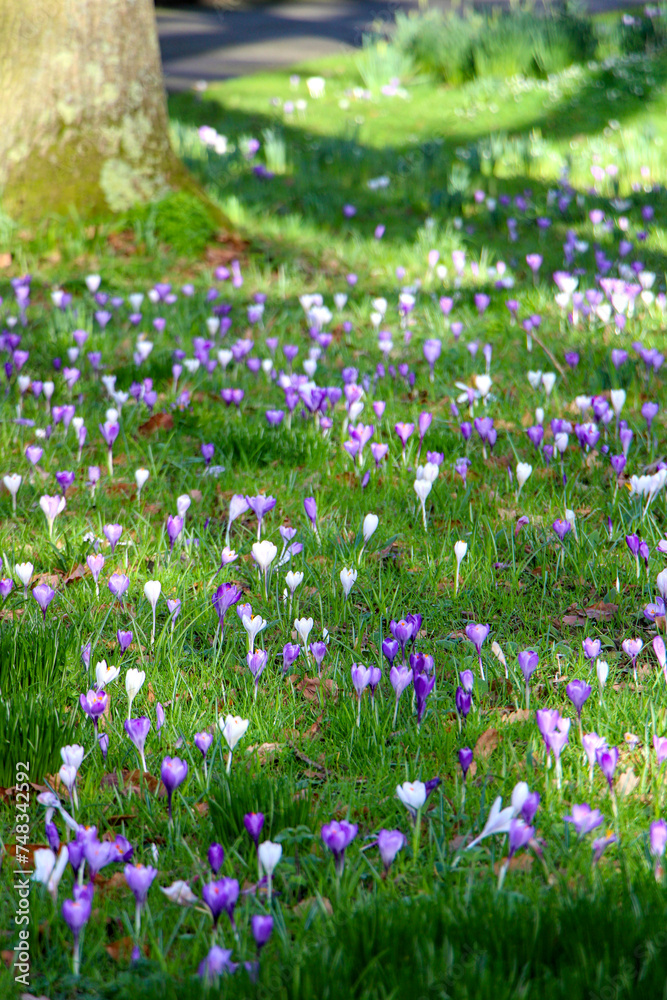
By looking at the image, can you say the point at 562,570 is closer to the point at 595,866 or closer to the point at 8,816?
the point at 595,866

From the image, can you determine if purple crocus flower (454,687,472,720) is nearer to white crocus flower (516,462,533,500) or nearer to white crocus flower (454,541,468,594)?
white crocus flower (454,541,468,594)

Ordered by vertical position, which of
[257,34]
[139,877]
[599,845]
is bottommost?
[599,845]

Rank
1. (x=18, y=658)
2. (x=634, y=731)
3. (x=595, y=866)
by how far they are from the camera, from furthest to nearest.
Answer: (x=18, y=658)
(x=634, y=731)
(x=595, y=866)

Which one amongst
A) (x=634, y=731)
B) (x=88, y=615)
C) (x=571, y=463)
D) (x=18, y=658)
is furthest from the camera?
(x=571, y=463)

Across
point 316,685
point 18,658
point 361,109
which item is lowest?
point 316,685

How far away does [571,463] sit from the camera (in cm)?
378

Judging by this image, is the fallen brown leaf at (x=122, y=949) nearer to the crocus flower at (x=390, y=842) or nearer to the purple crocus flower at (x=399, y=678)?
the crocus flower at (x=390, y=842)

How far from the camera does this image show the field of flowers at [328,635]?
169 cm

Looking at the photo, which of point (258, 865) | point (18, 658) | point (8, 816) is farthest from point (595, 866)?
point (18, 658)

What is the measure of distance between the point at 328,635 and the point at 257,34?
18.3 m

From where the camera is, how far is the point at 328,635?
Result: 275cm

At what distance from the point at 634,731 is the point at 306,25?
20239 millimetres

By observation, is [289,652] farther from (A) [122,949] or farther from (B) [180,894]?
(A) [122,949]

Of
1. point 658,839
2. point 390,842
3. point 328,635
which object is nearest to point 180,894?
point 390,842
